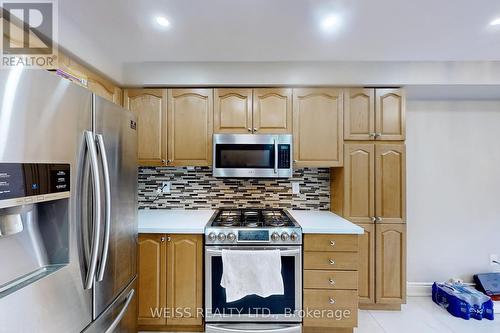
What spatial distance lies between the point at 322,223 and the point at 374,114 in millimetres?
1181

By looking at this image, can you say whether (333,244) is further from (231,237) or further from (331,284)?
(231,237)

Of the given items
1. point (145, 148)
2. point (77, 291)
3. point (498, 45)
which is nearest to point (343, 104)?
point (498, 45)

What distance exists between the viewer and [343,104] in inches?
93.0

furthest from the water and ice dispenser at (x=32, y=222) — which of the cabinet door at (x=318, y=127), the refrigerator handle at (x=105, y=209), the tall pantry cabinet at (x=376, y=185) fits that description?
the tall pantry cabinet at (x=376, y=185)

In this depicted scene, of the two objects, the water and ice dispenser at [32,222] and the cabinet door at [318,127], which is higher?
the cabinet door at [318,127]

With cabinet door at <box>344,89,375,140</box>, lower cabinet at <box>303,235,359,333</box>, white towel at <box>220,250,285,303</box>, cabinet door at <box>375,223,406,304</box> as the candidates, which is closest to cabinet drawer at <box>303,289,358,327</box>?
lower cabinet at <box>303,235,359,333</box>

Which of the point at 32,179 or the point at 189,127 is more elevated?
the point at 189,127

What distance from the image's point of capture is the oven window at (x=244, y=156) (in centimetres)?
230

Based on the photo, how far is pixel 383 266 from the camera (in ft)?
7.57

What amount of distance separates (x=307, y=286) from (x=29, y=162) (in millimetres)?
1899

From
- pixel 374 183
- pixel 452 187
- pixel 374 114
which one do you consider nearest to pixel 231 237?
pixel 374 183

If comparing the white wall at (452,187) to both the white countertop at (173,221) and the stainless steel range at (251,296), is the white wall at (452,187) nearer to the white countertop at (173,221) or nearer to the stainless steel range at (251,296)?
the stainless steel range at (251,296)

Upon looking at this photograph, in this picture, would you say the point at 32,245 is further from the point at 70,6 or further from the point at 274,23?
the point at 274,23

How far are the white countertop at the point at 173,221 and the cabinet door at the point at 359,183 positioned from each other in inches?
54.1
